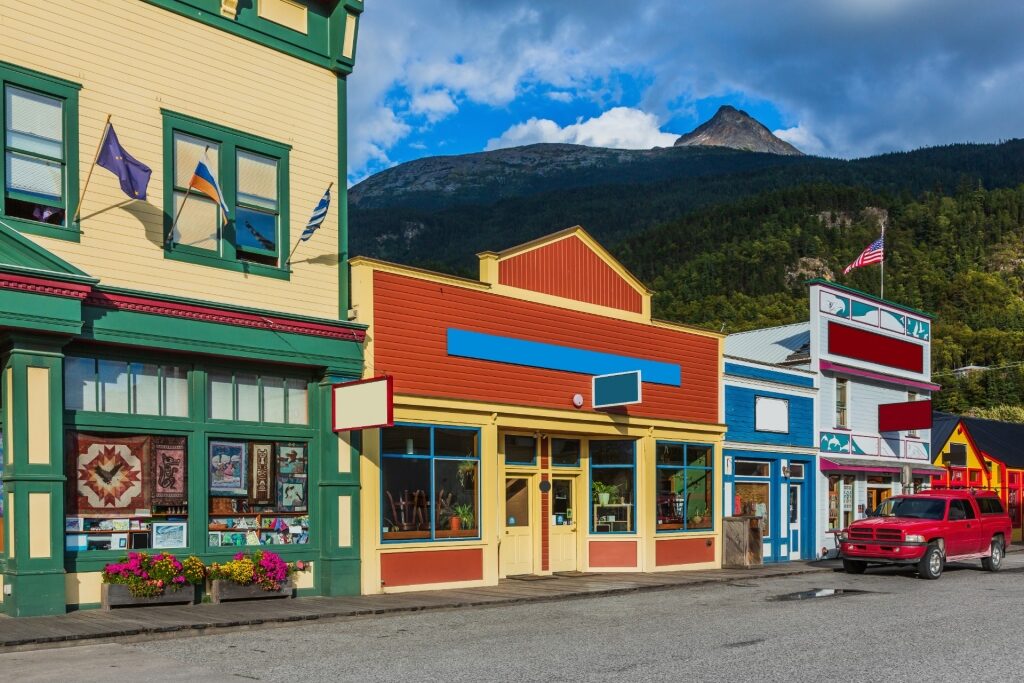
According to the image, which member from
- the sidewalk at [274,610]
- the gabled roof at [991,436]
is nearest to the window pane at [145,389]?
the sidewalk at [274,610]

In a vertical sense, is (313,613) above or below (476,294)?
below

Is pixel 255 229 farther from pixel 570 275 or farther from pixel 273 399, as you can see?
pixel 570 275

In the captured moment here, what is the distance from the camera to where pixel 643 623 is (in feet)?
47.5

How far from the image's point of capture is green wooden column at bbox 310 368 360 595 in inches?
688

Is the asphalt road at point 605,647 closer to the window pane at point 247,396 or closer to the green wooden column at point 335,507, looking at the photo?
the green wooden column at point 335,507

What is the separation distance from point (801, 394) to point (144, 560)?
1995 cm

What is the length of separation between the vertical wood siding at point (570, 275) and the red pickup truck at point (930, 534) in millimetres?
7172

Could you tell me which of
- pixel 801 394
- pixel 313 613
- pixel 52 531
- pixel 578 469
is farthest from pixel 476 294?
pixel 801 394

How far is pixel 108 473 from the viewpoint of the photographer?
1505 centimetres

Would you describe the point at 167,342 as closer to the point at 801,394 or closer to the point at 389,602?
the point at 389,602

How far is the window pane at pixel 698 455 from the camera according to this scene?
25953 millimetres

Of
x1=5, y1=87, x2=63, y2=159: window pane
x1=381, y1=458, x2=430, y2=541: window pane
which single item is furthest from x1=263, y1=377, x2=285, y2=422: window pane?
x1=5, y1=87, x2=63, y2=159: window pane

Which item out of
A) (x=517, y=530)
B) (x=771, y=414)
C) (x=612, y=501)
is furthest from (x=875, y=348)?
(x=517, y=530)

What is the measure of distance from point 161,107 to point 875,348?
78.2 feet
